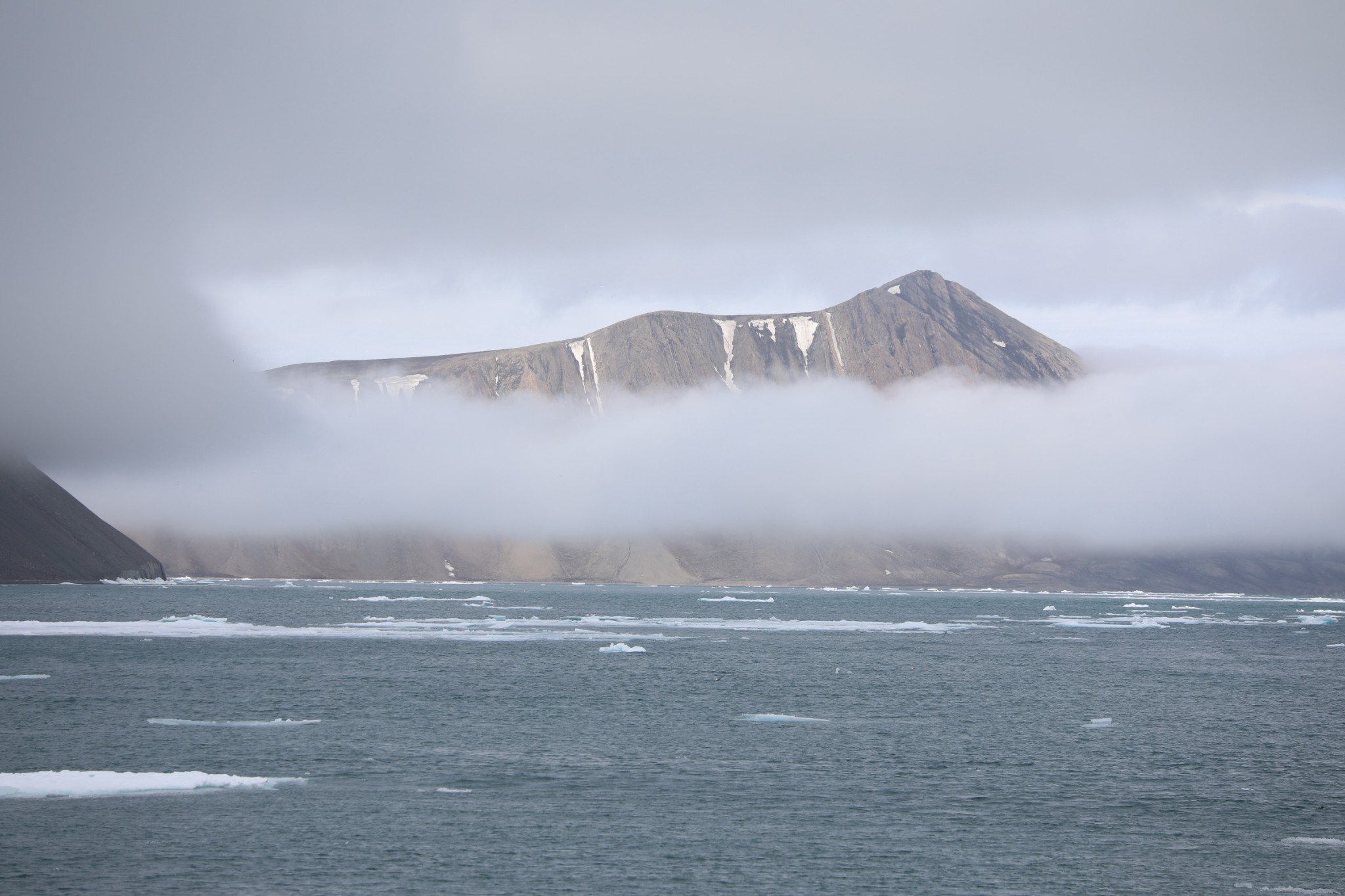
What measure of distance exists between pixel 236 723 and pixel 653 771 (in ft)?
60.0

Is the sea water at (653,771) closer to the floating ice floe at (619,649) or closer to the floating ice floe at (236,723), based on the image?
the floating ice floe at (236,723)

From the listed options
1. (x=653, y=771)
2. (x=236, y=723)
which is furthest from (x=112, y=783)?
(x=653, y=771)

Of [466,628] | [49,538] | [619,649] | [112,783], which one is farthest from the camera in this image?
[49,538]

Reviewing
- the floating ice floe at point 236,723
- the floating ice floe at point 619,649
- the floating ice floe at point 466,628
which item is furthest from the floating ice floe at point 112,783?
the floating ice floe at point 466,628

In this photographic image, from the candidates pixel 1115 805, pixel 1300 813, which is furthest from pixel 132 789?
pixel 1300 813

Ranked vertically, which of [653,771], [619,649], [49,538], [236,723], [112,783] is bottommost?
[653,771]

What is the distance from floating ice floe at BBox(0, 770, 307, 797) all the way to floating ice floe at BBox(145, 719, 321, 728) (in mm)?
10158

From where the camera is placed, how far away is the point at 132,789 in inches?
1395

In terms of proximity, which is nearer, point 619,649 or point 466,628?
point 619,649

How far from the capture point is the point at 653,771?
40000 mm

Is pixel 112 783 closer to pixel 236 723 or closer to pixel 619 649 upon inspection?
pixel 236 723

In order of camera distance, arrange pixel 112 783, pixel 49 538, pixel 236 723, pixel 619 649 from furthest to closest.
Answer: pixel 49 538 → pixel 619 649 → pixel 236 723 → pixel 112 783

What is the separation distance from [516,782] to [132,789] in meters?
11.0

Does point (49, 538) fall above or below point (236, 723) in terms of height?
above
